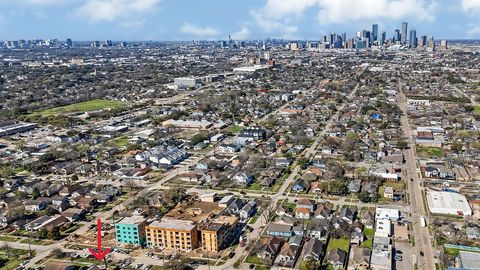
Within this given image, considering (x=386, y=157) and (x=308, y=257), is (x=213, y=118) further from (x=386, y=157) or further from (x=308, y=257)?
(x=308, y=257)

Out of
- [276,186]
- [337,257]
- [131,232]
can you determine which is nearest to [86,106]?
[276,186]

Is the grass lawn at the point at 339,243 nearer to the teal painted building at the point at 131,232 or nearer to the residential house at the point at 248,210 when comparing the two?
the residential house at the point at 248,210

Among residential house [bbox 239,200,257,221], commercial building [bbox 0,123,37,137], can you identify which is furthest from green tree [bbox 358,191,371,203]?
commercial building [bbox 0,123,37,137]

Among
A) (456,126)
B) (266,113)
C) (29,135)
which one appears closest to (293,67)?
(266,113)

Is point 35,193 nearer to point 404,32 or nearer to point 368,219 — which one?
point 368,219

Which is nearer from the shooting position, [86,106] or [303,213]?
[303,213]
